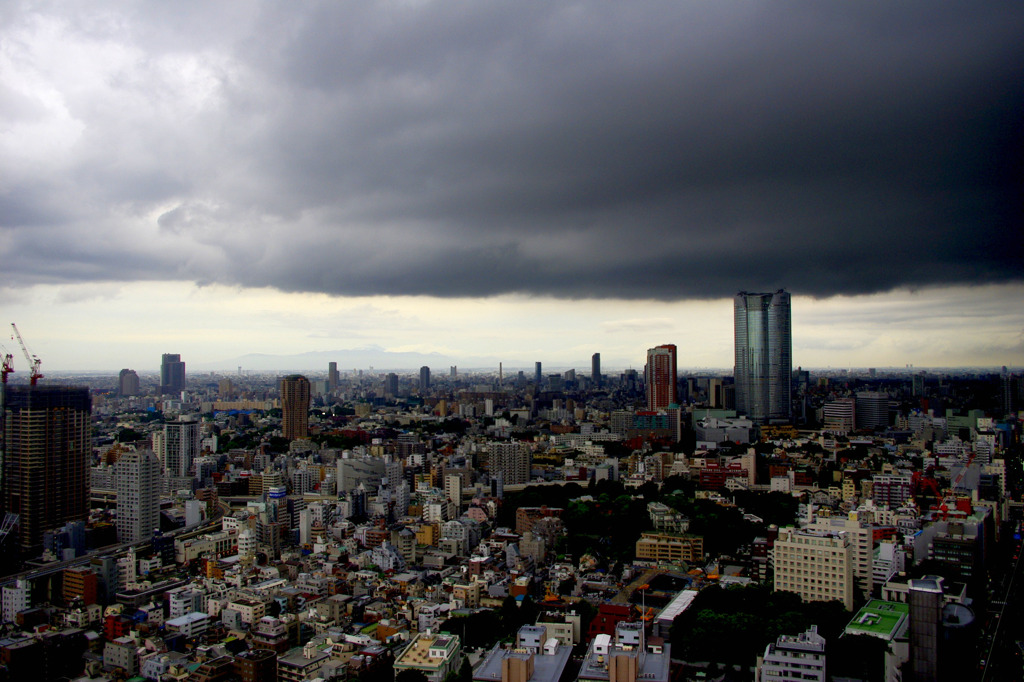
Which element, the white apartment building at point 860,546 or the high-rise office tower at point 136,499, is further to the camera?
the high-rise office tower at point 136,499

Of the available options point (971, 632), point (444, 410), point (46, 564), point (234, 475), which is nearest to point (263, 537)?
point (46, 564)

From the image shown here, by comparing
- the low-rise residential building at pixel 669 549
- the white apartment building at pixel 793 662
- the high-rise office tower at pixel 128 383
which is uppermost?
the high-rise office tower at pixel 128 383

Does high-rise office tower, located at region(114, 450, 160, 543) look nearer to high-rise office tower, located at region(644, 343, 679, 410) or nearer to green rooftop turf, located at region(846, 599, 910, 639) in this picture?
green rooftop turf, located at region(846, 599, 910, 639)

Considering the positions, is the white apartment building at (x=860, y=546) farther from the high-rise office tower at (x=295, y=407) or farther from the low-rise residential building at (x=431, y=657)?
the high-rise office tower at (x=295, y=407)

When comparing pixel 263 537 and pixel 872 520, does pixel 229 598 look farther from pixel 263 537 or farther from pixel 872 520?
pixel 872 520

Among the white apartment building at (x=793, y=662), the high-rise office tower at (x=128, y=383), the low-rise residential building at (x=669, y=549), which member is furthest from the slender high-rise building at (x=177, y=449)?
the white apartment building at (x=793, y=662)

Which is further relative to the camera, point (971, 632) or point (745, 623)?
point (745, 623)

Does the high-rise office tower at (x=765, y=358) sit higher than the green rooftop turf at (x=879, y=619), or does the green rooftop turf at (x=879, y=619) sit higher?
the high-rise office tower at (x=765, y=358)

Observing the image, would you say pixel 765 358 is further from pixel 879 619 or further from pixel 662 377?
pixel 879 619

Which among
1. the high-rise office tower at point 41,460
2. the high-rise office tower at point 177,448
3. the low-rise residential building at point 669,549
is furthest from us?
the high-rise office tower at point 177,448
